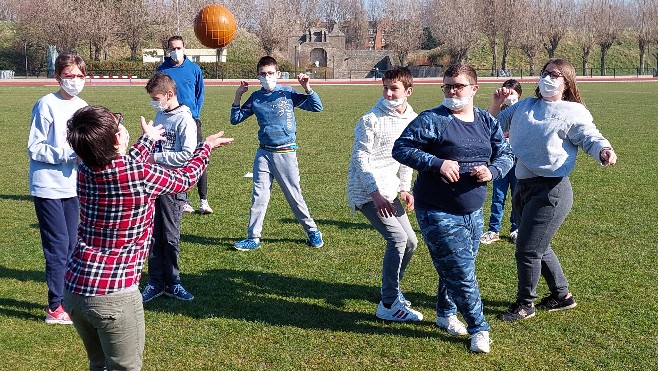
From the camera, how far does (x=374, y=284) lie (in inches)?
269

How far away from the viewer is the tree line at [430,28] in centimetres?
7500

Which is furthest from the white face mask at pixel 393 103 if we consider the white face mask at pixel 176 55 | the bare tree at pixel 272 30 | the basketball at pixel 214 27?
the bare tree at pixel 272 30

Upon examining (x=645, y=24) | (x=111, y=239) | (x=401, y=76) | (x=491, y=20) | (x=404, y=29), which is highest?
(x=491, y=20)

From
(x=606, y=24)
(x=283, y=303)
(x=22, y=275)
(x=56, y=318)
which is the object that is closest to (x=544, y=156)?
(x=283, y=303)

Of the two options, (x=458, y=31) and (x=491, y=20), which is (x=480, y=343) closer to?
(x=458, y=31)

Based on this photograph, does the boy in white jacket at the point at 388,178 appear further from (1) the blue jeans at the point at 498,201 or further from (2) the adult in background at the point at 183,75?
(2) the adult in background at the point at 183,75

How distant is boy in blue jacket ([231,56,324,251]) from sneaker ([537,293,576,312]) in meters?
2.88

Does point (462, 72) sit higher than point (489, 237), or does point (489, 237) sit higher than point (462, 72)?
point (462, 72)

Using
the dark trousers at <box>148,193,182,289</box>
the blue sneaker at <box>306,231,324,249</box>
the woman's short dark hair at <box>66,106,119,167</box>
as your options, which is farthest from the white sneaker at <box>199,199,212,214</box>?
the woman's short dark hair at <box>66,106,119,167</box>

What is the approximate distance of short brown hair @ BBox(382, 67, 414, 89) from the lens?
5602mm

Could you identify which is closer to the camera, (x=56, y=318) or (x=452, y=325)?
(x=452, y=325)

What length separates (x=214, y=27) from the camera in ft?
40.3

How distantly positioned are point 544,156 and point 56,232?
3.93 meters

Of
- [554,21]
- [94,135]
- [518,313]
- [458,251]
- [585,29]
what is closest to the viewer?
[94,135]
